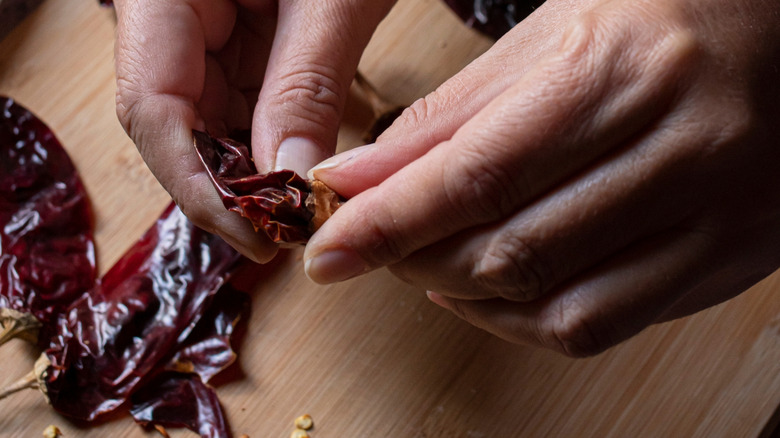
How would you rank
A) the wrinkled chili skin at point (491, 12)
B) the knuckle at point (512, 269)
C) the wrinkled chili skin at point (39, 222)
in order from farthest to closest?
the wrinkled chili skin at point (491, 12), the wrinkled chili skin at point (39, 222), the knuckle at point (512, 269)

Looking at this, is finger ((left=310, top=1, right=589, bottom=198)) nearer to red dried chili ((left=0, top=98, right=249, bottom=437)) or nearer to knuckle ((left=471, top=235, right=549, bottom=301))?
knuckle ((left=471, top=235, right=549, bottom=301))

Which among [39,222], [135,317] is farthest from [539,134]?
[39,222]

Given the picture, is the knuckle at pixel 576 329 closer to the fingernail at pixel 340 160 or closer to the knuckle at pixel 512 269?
the knuckle at pixel 512 269

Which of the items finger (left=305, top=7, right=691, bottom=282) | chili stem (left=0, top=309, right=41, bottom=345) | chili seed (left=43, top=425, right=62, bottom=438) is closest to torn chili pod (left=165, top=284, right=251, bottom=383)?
chili seed (left=43, top=425, right=62, bottom=438)

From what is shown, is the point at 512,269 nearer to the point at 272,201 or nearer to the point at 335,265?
the point at 335,265

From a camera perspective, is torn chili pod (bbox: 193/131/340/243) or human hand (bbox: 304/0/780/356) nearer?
human hand (bbox: 304/0/780/356)

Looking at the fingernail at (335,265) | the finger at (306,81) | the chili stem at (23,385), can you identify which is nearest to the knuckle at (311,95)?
the finger at (306,81)

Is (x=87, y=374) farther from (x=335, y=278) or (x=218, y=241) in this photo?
(x=335, y=278)
